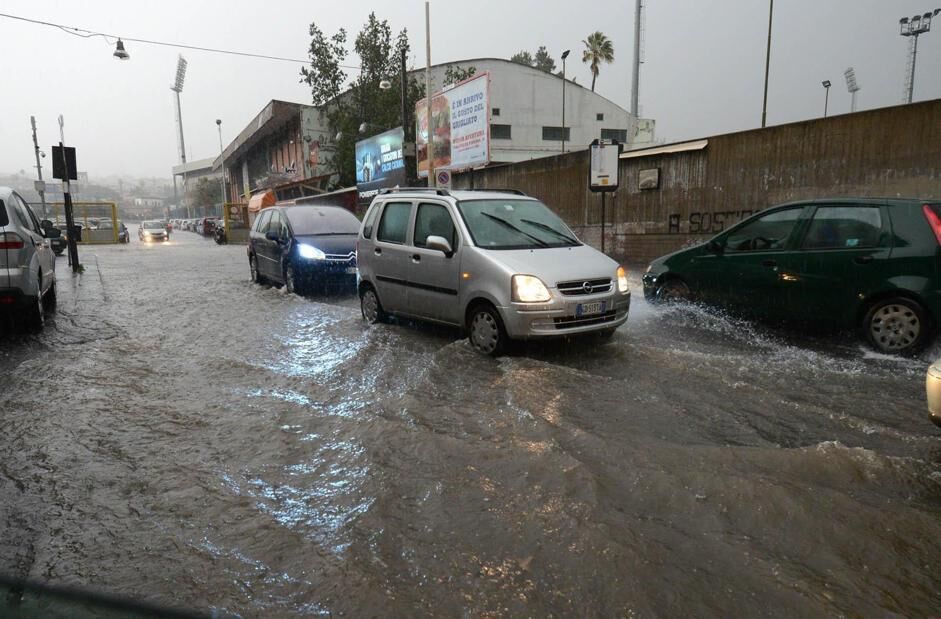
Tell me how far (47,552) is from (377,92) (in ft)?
133

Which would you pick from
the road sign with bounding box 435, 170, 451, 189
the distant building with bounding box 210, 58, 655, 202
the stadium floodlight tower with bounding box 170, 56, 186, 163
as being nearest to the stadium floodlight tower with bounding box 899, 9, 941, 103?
the distant building with bounding box 210, 58, 655, 202

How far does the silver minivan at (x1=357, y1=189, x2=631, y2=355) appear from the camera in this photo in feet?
18.9

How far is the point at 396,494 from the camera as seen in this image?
334 cm

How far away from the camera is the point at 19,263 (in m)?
6.71

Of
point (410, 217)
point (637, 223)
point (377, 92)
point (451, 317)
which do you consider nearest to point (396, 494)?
point (451, 317)

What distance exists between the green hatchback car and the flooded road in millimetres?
354

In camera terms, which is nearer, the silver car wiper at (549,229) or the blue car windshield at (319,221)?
the silver car wiper at (549,229)

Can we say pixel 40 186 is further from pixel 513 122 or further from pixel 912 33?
pixel 912 33

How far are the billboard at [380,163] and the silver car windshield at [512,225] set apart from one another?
18925 millimetres

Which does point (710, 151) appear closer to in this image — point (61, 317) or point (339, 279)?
point (339, 279)

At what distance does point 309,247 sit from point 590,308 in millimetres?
6323

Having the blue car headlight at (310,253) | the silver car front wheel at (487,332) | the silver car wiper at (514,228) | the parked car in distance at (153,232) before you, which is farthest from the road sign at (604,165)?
the parked car in distance at (153,232)

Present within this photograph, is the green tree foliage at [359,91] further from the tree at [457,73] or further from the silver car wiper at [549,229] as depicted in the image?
the silver car wiper at [549,229]

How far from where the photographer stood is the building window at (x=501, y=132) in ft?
136
